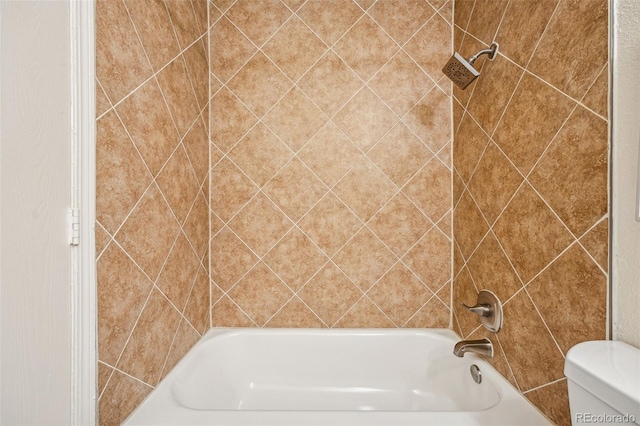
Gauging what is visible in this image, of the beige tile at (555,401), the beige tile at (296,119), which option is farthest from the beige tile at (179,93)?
the beige tile at (555,401)

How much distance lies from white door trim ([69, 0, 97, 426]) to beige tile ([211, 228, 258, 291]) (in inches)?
32.8

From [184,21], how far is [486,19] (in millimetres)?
1230

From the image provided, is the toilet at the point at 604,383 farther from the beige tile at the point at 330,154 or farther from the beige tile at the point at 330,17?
the beige tile at the point at 330,17

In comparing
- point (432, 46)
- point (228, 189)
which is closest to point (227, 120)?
point (228, 189)

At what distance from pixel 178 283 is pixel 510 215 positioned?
124 cm

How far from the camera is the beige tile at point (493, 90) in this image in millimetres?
1086

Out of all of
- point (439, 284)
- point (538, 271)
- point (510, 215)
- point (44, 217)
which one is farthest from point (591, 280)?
point (44, 217)

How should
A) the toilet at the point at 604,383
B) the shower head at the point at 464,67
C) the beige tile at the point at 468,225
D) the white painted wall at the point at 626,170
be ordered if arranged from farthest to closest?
the beige tile at the point at 468,225 < the shower head at the point at 464,67 < the white painted wall at the point at 626,170 < the toilet at the point at 604,383

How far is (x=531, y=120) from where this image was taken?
3.19 feet

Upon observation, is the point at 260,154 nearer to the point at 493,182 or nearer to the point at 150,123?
the point at 150,123

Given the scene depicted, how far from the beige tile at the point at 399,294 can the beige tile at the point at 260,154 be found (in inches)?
30.4

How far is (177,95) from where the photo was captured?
1.22 m

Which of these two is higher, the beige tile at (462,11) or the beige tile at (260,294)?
the beige tile at (462,11)

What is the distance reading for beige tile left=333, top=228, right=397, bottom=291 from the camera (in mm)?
1558
